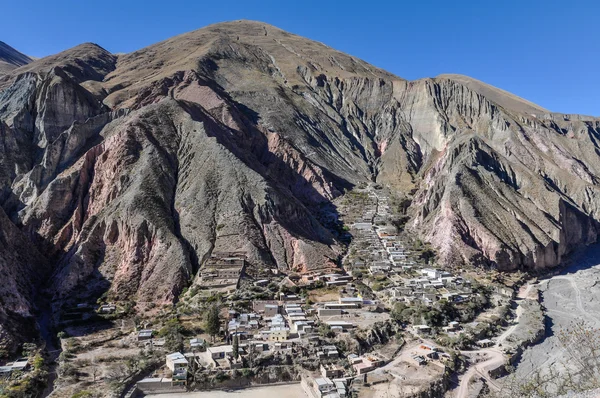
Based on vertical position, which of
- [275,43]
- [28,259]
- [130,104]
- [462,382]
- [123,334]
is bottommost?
[462,382]

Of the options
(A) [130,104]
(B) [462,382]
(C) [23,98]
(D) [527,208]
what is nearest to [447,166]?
(D) [527,208]

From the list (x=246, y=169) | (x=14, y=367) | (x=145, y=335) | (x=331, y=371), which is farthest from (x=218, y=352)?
(x=246, y=169)

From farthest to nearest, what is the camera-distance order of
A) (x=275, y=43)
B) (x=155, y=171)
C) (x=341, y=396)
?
1. (x=275, y=43)
2. (x=155, y=171)
3. (x=341, y=396)

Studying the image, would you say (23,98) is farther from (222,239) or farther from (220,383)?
(220,383)

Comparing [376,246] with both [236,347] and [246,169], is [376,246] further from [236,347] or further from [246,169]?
[236,347]

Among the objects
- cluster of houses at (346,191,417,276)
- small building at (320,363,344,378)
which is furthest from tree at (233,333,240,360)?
cluster of houses at (346,191,417,276)

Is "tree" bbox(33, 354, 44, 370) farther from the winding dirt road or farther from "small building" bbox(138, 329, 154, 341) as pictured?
the winding dirt road

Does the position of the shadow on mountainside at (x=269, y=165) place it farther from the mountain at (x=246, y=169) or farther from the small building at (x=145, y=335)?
the small building at (x=145, y=335)
